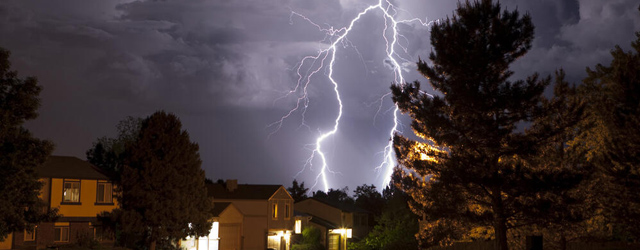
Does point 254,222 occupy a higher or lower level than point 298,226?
higher

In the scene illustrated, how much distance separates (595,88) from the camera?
27125 millimetres

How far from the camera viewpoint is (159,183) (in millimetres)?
27125

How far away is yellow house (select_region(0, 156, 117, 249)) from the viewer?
31.1 metres

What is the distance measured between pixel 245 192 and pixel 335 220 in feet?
34.9

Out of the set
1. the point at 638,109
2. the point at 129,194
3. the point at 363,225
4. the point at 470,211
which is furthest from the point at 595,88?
the point at 363,225

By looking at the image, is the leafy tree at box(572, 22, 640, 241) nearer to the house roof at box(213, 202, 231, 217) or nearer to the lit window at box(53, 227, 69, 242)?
the house roof at box(213, 202, 231, 217)

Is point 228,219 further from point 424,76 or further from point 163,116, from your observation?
point 424,76

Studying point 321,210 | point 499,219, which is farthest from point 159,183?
point 321,210

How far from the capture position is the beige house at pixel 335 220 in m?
50.8

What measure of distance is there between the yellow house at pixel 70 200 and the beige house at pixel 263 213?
10.9 m

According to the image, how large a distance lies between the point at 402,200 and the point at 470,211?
24994 mm

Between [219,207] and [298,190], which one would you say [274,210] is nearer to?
[219,207]

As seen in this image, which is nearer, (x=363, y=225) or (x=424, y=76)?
(x=424, y=76)

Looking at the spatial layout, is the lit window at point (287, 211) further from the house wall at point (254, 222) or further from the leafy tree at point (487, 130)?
the leafy tree at point (487, 130)
